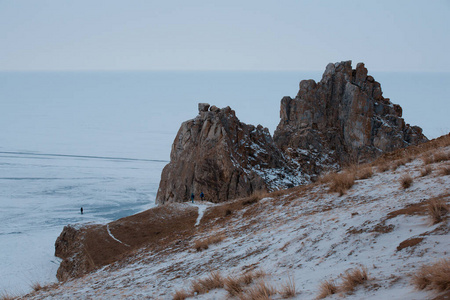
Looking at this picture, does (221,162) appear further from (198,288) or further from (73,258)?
(198,288)

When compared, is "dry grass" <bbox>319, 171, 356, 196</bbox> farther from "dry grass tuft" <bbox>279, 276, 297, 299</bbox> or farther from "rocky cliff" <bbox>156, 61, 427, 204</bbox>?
"rocky cliff" <bbox>156, 61, 427, 204</bbox>

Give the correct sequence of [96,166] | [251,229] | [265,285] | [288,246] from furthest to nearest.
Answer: [96,166] < [251,229] < [288,246] < [265,285]

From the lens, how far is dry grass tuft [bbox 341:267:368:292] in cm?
527

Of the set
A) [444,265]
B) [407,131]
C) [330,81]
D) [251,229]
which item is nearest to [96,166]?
[330,81]

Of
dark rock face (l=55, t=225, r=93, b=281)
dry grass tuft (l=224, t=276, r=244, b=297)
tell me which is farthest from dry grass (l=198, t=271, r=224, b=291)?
dark rock face (l=55, t=225, r=93, b=281)

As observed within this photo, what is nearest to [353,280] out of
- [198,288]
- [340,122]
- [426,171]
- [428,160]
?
[198,288]

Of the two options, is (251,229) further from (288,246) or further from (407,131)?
(407,131)

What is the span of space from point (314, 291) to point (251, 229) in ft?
16.6

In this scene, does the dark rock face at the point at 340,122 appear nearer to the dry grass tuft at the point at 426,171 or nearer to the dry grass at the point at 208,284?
the dry grass tuft at the point at 426,171

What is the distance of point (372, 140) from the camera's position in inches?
2297

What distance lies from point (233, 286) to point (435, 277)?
9.69 feet

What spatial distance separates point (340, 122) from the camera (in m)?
61.7

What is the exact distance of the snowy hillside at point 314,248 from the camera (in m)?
5.67

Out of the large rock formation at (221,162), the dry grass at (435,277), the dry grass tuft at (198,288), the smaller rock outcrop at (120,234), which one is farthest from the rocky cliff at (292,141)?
the dry grass at (435,277)
